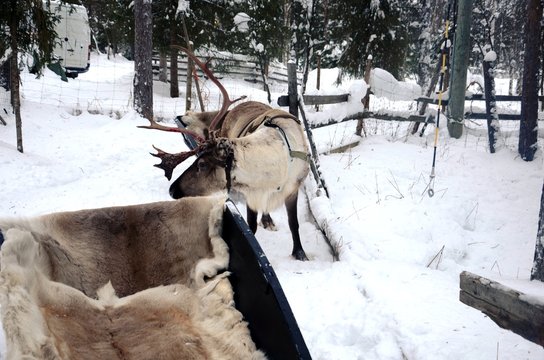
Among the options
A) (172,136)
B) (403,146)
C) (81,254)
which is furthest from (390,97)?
(81,254)

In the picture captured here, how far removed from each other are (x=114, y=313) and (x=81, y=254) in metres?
0.40

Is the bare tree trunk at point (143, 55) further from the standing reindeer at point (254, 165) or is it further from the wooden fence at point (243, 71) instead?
the wooden fence at point (243, 71)

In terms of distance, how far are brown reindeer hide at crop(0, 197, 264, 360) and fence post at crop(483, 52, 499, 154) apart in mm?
6387

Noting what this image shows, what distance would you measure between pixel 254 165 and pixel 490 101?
592 centimetres

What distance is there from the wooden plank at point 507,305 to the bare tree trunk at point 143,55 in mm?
8600

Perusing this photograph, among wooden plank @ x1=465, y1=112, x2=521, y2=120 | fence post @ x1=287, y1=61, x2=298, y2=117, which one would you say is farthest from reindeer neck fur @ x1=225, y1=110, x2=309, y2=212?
wooden plank @ x1=465, y1=112, x2=521, y2=120

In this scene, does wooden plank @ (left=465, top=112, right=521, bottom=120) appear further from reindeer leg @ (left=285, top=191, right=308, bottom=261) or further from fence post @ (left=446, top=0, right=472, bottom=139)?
reindeer leg @ (left=285, top=191, right=308, bottom=261)

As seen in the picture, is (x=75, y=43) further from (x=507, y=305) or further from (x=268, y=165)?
(x=507, y=305)

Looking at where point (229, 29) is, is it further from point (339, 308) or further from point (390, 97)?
point (339, 308)

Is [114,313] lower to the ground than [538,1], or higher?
lower

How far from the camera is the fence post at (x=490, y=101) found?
7.41 meters

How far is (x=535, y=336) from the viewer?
1.67 m

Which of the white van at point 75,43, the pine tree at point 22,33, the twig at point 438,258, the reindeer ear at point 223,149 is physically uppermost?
the white van at point 75,43

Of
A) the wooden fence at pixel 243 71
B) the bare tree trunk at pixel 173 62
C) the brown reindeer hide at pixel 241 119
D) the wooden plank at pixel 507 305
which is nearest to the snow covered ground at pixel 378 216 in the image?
the wooden plank at pixel 507 305
